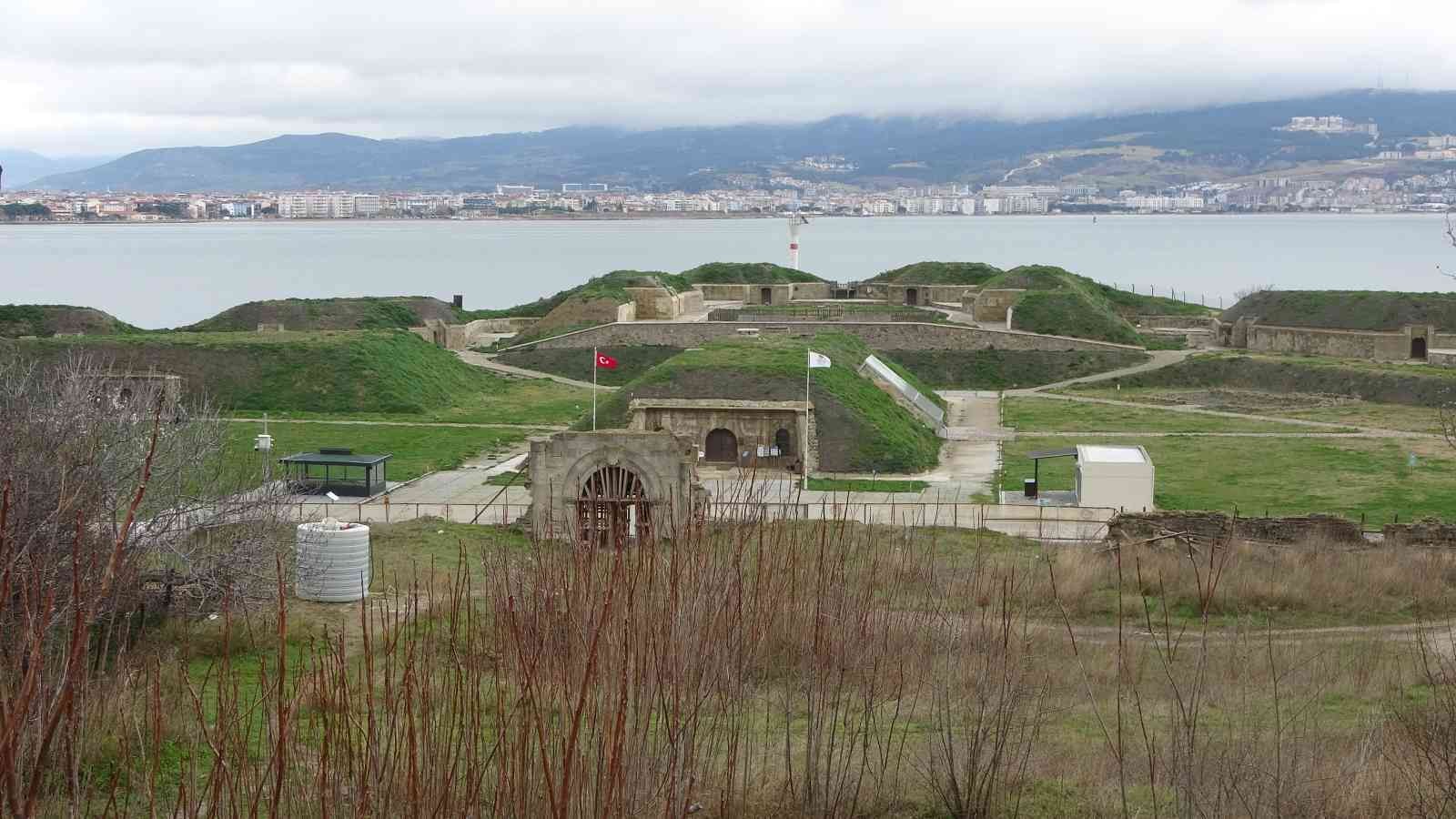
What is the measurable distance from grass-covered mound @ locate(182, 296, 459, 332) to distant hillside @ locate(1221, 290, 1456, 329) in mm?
44881

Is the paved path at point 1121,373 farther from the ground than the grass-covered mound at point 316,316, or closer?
closer

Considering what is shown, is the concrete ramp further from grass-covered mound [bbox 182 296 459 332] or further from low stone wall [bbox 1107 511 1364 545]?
grass-covered mound [bbox 182 296 459 332]

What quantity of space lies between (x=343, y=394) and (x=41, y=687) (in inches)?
1739

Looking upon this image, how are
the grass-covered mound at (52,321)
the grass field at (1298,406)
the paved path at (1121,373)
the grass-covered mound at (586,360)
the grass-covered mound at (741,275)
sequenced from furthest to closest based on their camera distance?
the grass-covered mound at (741,275) → the grass-covered mound at (586,360) → the grass-covered mound at (52,321) → the paved path at (1121,373) → the grass field at (1298,406)

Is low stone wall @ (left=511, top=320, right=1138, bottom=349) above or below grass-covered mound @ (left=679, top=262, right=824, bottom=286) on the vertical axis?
below

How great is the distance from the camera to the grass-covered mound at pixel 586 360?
214 feet

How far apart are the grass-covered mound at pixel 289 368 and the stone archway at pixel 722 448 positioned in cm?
1499

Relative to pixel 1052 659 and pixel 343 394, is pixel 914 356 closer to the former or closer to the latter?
pixel 343 394

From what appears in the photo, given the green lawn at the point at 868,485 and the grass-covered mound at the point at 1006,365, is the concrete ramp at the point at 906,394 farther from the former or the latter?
the grass-covered mound at the point at 1006,365

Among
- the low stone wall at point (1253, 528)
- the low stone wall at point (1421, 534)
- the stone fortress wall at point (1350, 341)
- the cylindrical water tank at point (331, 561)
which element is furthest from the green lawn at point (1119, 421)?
the cylindrical water tank at point (331, 561)

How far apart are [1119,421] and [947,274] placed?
4313 cm

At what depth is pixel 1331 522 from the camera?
24.3m

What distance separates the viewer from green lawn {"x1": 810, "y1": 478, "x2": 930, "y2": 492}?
113 feet

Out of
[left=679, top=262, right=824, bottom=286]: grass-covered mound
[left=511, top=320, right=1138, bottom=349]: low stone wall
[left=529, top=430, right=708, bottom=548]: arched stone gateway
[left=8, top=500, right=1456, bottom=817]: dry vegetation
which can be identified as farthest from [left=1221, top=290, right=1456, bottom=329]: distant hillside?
[left=8, top=500, right=1456, bottom=817]: dry vegetation
